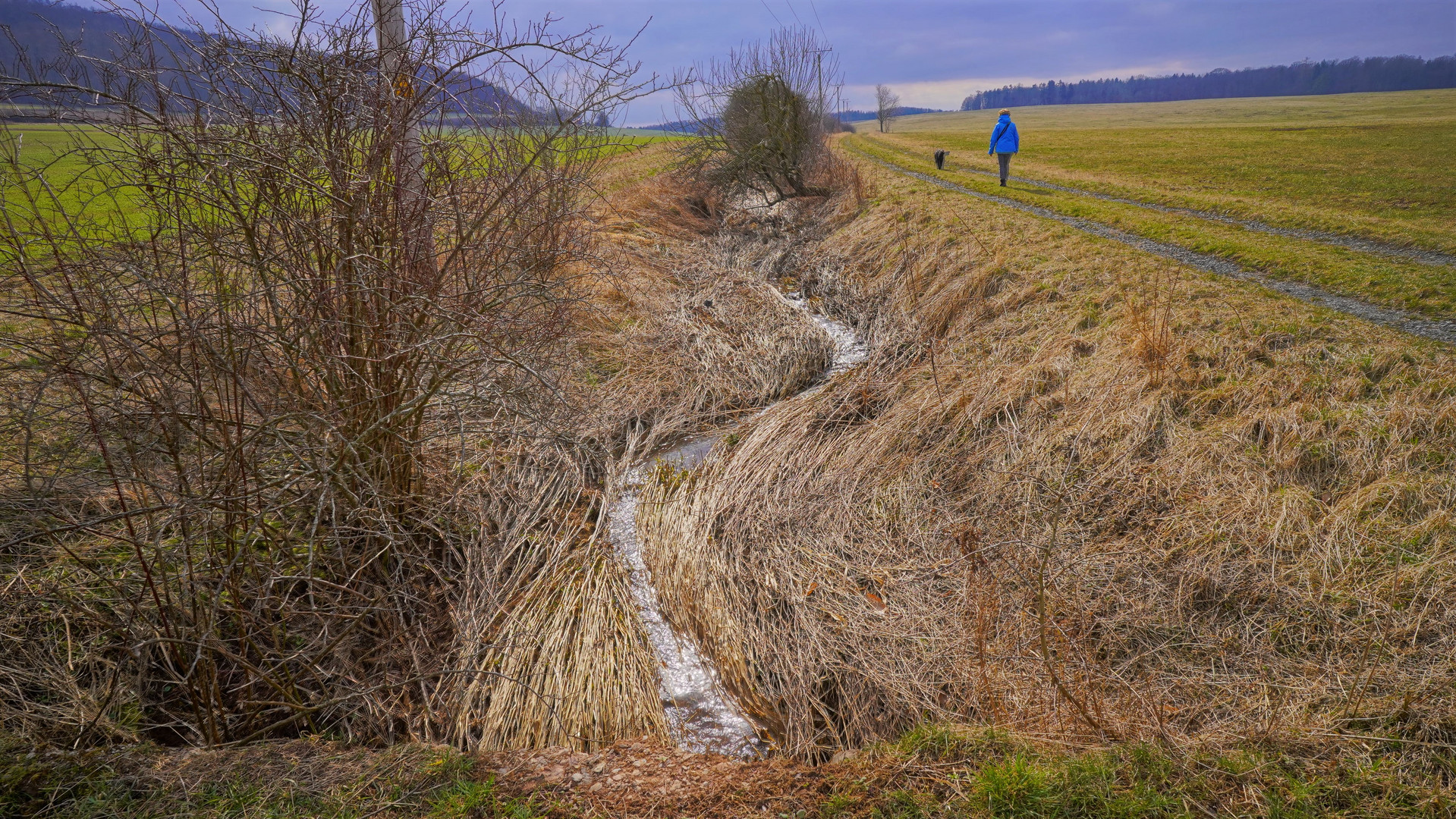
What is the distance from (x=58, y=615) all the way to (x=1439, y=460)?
7.31 metres

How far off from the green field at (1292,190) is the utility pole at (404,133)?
7.78m

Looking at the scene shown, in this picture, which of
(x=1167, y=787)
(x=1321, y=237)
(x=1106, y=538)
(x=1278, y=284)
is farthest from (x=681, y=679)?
(x=1321, y=237)

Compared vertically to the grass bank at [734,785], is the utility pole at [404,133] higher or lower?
higher

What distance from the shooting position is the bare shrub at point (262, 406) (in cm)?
275

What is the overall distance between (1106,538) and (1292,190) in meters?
13.7

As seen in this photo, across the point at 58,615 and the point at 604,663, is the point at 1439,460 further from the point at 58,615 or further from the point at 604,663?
the point at 58,615

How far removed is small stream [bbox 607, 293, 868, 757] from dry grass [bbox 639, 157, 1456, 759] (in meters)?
0.12

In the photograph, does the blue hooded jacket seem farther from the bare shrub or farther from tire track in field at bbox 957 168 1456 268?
the bare shrub

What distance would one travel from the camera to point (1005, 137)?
1633 centimetres

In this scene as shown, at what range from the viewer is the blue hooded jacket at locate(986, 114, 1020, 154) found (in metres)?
16.1

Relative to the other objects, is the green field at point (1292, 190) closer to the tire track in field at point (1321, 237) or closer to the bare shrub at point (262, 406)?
the tire track in field at point (1321, 237)

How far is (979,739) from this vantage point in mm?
2879

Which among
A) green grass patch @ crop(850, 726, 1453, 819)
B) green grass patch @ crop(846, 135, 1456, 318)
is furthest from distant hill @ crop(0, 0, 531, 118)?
green grass patch @ crop(846, 135, 1456, 318)

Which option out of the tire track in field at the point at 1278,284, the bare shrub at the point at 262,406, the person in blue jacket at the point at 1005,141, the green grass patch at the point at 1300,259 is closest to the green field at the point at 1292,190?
the green grass patch at the point at 1300,259
